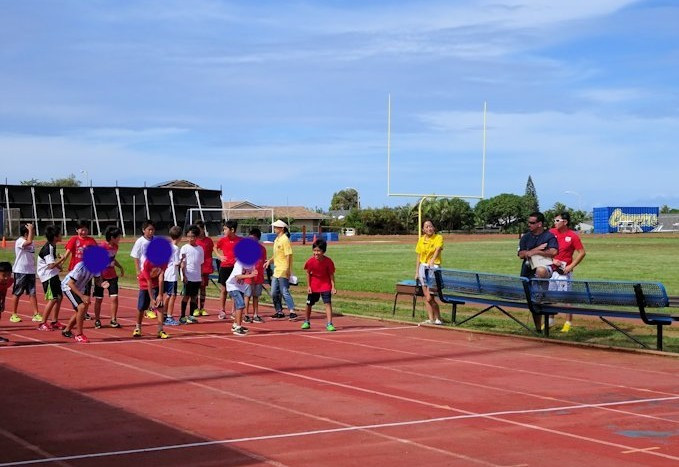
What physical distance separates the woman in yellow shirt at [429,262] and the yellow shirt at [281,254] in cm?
241

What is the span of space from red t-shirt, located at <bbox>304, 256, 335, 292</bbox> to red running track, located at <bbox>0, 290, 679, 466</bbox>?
1.27 metres

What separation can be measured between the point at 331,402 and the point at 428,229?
698cm

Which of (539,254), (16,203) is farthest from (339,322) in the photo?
(16,203)

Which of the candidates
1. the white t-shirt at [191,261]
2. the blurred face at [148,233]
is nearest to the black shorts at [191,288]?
the white t-shirt at [191,261]

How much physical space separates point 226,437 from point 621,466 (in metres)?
2.96

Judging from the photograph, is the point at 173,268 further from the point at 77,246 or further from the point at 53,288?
the point at 53,288

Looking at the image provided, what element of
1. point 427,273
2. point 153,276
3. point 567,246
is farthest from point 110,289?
point 567,246

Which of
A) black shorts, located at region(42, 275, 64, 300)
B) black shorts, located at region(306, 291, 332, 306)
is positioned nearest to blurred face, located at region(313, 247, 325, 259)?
black shorts, located at region(306, 291, 332, 306)

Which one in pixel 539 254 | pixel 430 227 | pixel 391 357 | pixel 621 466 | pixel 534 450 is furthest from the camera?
pixel 430 227

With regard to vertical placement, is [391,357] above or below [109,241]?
below

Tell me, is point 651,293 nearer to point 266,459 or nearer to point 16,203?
point 266,459

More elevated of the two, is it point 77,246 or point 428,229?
point 428,229

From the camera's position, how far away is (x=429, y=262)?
16.0 meters

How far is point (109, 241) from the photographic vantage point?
15.1m
